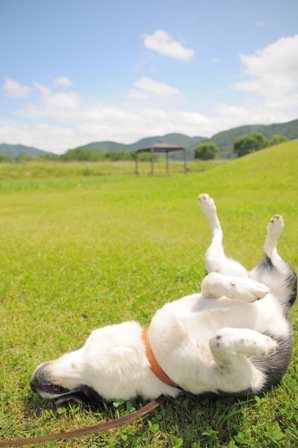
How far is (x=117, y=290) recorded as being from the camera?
3.76m

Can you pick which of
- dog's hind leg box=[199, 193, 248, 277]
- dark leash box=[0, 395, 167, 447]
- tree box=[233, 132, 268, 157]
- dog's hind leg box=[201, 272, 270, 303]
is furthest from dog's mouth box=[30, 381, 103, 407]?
tree box=[233, 132, 268, 157]

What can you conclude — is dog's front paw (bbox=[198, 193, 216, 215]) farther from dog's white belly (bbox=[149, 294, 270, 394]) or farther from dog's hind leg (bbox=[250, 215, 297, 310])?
dog's white belly (bbox=[149, 294, 270, 394])

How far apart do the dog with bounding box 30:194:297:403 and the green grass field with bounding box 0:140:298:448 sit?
0.13 meters

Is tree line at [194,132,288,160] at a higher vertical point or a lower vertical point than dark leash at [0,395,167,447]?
higher

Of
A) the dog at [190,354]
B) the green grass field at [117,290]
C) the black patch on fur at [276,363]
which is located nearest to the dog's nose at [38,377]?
the dog at [190,354]

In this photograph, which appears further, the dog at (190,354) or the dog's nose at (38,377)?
the dog's nose at (38,377)

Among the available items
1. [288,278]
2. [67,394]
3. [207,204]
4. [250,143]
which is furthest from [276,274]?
[250,143]

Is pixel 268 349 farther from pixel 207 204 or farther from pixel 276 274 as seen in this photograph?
pixel 207 204

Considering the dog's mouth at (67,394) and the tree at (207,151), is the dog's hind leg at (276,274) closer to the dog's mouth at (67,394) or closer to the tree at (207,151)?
the dog's mouth at (67,394)

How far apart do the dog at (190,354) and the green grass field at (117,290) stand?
0.13m

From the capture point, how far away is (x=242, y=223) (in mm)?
7062

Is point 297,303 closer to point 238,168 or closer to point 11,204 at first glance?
point 11,204

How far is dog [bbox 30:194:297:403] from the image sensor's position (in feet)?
5.73

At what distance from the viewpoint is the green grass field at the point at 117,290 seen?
1.80 meters
